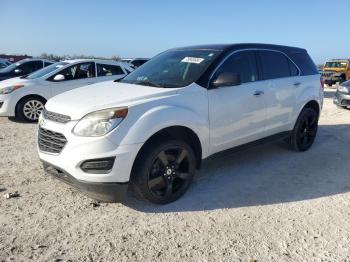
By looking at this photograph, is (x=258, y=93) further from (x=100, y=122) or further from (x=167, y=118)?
(x=100, y=122)

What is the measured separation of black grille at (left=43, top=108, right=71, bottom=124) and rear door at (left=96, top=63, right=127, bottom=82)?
5912mm

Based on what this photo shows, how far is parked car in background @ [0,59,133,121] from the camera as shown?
898cm

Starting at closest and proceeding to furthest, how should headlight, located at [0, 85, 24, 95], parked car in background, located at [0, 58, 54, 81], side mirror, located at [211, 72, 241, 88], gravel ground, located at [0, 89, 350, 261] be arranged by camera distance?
gravel ground, located at [0, 89, 350, 261]
side mirror, located at [211, 72, 241, 88]
headlight, located at [0, 85, 24, 95]
parked car in background, located at [0, 58, 54, 81]

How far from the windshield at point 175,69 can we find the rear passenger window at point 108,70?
4995 mm

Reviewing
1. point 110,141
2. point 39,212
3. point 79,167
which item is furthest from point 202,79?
point 39,212

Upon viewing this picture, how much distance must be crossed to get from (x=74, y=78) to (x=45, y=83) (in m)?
0.78

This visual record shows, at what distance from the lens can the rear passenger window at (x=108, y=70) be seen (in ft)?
33.1

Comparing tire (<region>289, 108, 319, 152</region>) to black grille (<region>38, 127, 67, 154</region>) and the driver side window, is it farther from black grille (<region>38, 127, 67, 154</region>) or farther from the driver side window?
the driver side window

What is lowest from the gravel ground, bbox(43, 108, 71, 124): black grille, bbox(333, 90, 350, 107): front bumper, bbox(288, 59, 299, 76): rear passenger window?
bbox(333, 90, 350, 107): front bumper

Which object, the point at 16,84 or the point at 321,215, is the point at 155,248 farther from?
the point at 16,84

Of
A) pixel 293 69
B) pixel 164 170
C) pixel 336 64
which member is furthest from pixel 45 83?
pixel 336 64

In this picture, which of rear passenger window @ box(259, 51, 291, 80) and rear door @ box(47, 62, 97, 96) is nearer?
rear passenger window @ box(259, 51, 291, 80)

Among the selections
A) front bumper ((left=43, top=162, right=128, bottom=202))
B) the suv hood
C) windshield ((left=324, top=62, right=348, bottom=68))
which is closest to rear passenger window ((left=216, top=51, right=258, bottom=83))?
the suv hood

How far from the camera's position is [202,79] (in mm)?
4371
